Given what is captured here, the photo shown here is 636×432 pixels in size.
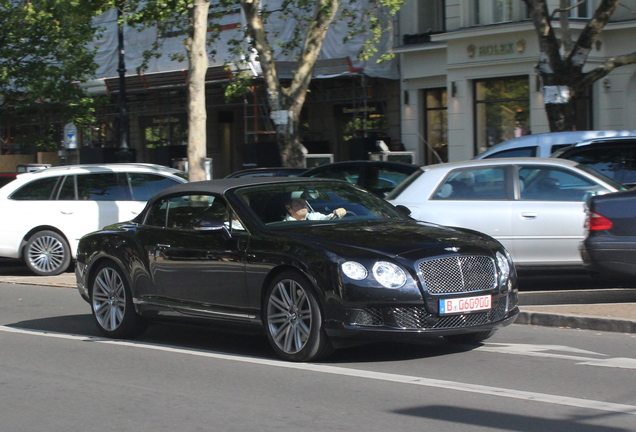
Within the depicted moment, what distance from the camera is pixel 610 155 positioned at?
12.3m

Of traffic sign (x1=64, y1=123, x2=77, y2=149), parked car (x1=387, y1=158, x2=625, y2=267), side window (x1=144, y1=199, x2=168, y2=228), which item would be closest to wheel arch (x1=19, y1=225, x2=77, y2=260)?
parked car (x1=387, y1=158, x2=625, y2=267)

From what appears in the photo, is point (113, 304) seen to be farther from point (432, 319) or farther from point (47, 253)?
point (47, 253)

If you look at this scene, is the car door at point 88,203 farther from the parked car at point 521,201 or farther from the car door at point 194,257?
the car door at point 194,257

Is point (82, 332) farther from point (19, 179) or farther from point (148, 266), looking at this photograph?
point (19, 179)

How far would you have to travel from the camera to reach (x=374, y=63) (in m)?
27.7

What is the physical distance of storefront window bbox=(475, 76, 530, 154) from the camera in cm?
2442

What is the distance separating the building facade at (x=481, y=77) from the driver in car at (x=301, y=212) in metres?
16.5

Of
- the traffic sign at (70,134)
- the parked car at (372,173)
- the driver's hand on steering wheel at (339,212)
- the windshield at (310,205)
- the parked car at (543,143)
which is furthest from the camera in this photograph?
the traffic sign at (70,134)

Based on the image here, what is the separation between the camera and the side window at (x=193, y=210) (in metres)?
8.01

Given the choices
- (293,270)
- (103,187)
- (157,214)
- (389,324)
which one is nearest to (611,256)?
(389,324)

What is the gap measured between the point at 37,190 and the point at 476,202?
316 inches

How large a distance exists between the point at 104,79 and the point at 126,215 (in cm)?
2039

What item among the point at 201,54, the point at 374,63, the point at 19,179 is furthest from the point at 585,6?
the point at 19,179

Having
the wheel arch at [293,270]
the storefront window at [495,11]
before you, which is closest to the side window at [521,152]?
the wheel arch at [293,270]
